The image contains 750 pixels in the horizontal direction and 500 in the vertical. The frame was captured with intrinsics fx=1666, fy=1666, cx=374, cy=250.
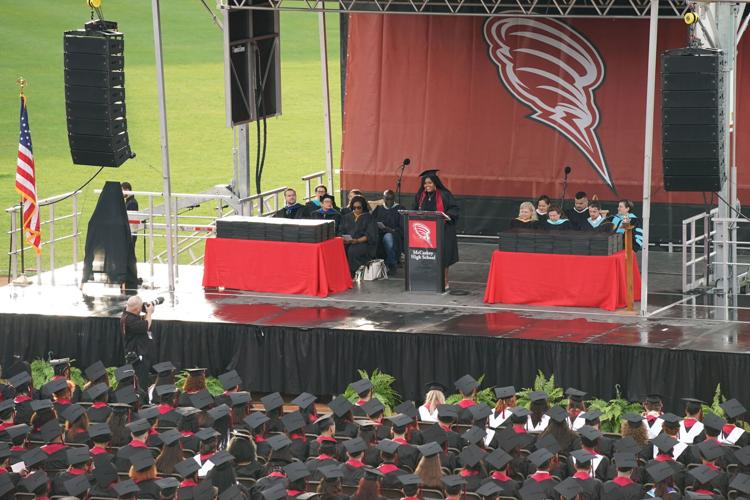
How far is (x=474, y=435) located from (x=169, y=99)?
35.2 m

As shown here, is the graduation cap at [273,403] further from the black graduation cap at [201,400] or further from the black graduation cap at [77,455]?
the black graduation cap at [77,455]

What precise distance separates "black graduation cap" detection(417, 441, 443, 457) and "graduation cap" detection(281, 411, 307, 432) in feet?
4.50

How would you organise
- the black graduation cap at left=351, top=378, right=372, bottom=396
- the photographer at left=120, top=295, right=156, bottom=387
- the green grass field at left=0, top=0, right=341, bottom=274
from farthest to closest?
the green grass field at left=0, top=0, right=341, bottom=274
the photographer at left=120, top=295, right=156, bottom=387
the black graduation cap at left=351, top=378, right=372, bottom=396

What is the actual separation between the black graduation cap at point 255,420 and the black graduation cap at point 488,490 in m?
2.61

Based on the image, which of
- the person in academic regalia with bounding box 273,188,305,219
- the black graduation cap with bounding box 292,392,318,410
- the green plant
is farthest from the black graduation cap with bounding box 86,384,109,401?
the person in academic regalia with bounding box 273,188,305,219

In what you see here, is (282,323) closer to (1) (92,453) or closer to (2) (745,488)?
(1) (92,453)

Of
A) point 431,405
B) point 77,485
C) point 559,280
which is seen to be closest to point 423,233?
point 559,280

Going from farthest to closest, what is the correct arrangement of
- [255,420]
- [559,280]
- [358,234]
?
[358,234] < [559,280] < [255,420]

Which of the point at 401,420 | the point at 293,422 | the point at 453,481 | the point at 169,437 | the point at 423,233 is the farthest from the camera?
the point at 423,233

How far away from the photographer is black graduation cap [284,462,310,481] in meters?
13.7

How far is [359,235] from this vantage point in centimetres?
2153

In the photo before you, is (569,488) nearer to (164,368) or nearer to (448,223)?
(164,368)

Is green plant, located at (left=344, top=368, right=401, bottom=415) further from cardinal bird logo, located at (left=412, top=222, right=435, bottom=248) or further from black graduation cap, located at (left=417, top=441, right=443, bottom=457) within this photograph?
black graduation cap, located at (left=417, top=441, right=443, bottom=457)

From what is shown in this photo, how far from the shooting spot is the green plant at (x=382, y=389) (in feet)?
60.1
